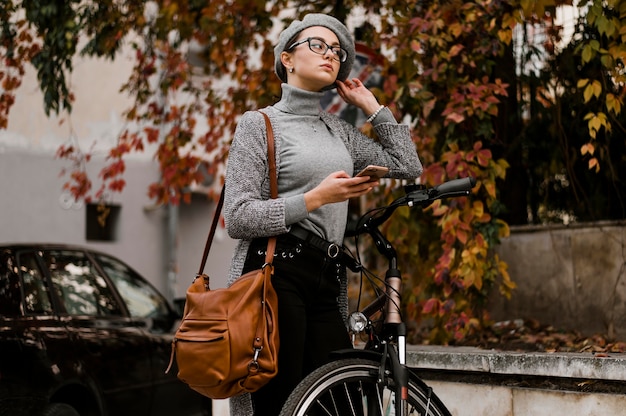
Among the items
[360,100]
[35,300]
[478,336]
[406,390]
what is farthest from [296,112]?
[478,336]

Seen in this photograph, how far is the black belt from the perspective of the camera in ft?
11.9

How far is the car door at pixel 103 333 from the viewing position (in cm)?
648

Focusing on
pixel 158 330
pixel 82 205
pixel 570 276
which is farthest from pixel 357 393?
pixel 82 205

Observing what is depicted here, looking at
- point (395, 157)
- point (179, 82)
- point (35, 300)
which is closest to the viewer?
point (395, 157)

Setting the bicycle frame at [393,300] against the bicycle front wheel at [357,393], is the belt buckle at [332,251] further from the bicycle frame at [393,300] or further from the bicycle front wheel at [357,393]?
the bicycle front wheel at [357,393]

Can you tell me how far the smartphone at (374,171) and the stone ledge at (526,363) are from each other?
5.65 feet

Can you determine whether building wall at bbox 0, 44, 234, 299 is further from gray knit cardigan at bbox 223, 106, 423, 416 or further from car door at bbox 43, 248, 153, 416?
gray knit cardigan at bbox 223, 106, 423, 416

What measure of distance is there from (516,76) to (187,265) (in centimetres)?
1003

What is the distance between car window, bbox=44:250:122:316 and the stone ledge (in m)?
2.42

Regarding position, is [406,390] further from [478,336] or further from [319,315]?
[478,336]

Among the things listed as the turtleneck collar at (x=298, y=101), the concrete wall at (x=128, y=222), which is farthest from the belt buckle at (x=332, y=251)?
the concrete wall at (x=128, y=222)

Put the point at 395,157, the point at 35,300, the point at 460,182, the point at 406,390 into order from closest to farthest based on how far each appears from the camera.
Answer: the point at 406,390 < the point at 460,182 < the point at 395,157 < the point at 35,300

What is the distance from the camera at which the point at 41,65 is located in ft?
27.5

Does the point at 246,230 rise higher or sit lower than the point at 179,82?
lower
